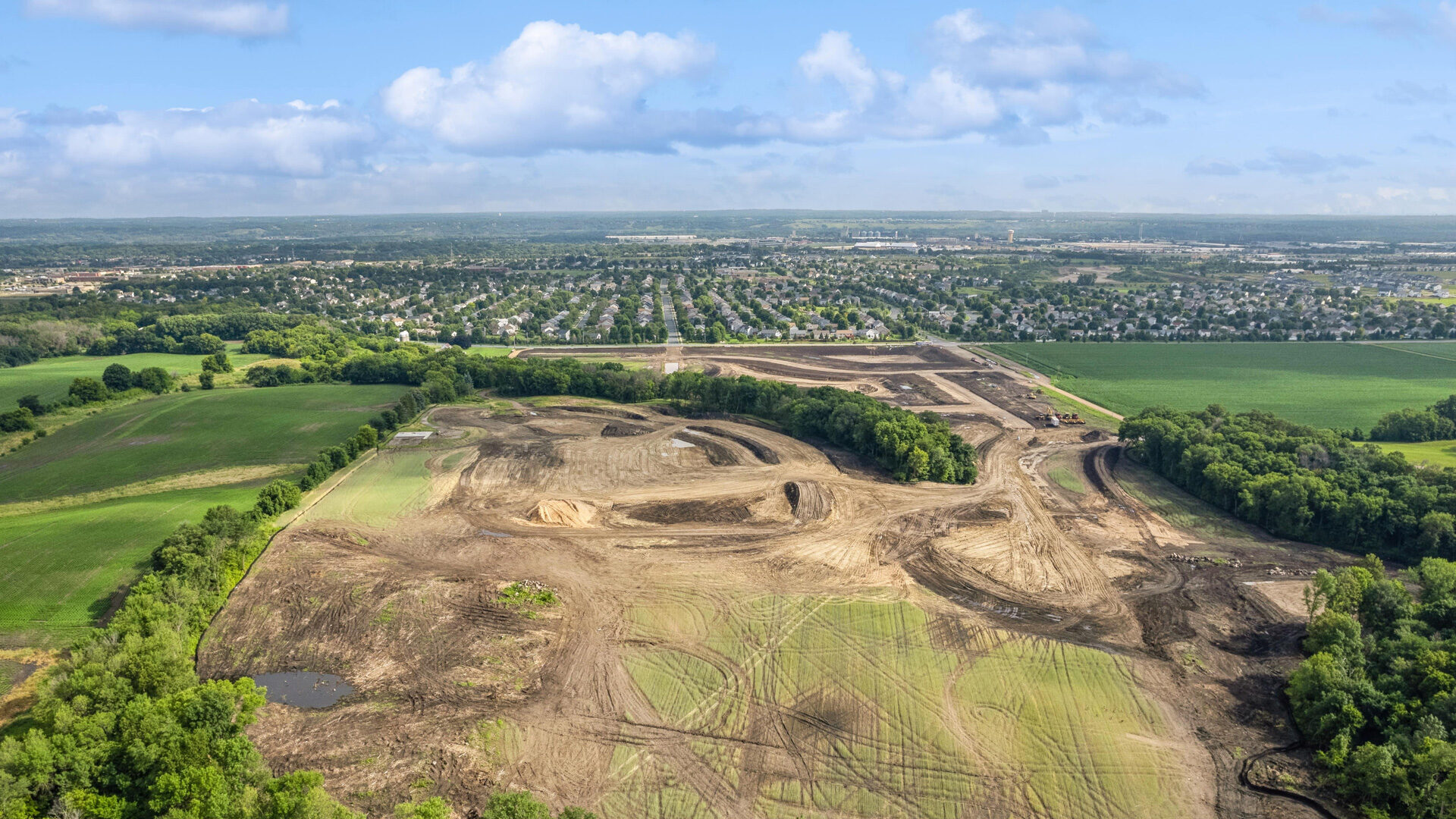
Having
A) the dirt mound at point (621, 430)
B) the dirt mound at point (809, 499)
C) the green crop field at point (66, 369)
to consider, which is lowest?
the dirt mound at point (809, 499)

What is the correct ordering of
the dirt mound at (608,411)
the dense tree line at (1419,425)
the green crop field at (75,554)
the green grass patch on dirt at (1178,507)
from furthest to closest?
the dirt mound at (608,411), the dense tree line at (1419,425), the green grass patch on dirt at (1178,507), the green crop field at (75,554)

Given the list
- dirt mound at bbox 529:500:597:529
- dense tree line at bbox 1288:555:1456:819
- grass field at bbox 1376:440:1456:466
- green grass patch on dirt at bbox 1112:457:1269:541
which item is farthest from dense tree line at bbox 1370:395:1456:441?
dirt mound at bbox 529:500:597:529

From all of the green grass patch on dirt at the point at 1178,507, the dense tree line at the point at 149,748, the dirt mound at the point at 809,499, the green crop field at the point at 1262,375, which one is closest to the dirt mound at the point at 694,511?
the dirt mound at the point at 809,499

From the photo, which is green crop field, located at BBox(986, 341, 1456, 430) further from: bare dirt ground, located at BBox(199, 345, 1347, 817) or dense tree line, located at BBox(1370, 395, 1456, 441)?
bare dirt ground, located at BBox(199, 345, 1347, 817)

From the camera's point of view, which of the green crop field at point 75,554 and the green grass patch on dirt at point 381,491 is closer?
the green crop field at point 75,554

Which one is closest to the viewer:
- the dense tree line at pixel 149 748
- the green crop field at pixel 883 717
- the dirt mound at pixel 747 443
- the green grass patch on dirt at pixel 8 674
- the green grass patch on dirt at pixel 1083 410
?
the dense tree line at pixel 149 748

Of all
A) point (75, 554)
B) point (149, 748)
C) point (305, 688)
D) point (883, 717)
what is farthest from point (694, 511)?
point (75, 554)

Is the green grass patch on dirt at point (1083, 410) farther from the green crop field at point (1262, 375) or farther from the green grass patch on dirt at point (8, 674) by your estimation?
the green grass patch on dirt at point (8, 674)

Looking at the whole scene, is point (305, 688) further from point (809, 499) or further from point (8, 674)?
point (809, 499)
